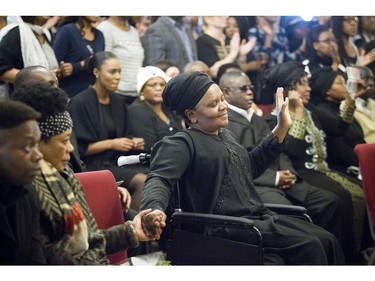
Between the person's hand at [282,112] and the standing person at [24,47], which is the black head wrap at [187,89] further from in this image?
the standing person at [24,47]

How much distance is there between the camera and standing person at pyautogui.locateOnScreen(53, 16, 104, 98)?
15.6ft

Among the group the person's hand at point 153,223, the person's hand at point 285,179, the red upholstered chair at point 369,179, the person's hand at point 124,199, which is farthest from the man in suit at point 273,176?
the person's hand at point 153,223

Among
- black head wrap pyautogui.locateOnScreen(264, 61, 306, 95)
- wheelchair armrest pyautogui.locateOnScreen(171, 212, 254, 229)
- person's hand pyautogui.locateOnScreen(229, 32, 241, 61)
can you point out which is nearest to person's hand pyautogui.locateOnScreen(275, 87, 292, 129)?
wheelchair armrest pyautogui.locateOnScreen(171, 212, 254, 229)

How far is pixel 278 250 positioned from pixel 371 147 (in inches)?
43.6

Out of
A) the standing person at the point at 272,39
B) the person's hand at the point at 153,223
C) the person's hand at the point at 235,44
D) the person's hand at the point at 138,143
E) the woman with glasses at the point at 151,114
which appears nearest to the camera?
the person's hand at the point at 153,223

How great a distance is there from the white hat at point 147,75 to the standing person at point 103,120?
20cm

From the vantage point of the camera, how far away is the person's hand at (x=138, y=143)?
4430 millimetres

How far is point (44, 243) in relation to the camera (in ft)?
9.55

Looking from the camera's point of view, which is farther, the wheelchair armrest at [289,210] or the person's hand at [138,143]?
the person's hand at [138,143]

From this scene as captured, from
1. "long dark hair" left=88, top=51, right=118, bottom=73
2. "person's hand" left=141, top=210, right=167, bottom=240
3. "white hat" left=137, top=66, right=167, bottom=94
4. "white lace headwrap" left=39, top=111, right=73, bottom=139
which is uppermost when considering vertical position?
"white lace headwrap" left=39, top=111, right=73, bottom=139

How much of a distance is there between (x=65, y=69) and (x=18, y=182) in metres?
2.00

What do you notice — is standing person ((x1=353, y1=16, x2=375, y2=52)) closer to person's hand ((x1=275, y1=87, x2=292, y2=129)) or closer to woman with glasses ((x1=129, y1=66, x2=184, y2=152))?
woman with glasses ((x1=129, y1=66, x2=184, y2=152))

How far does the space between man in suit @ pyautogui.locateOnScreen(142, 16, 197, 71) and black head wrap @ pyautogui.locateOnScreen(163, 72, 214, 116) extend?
62.0 inches
